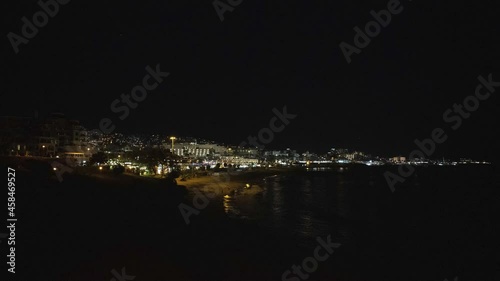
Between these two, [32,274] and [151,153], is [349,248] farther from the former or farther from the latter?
[151,153]

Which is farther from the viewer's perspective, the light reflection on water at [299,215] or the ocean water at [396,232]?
the light reflection on water at [299,215]

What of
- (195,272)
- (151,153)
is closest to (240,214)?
(195,272)

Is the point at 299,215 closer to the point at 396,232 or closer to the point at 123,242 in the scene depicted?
A: the point at 396,232

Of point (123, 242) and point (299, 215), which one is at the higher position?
point (123, 242)

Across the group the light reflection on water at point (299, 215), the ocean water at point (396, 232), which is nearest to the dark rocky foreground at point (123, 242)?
the light reflection on water at point (299, 215)

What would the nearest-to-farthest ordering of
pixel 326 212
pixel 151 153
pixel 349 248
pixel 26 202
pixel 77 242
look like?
pixel 77 242 < pixel 26 202 < pixel 349 248 < pixel 326 212 < pixel 151 153

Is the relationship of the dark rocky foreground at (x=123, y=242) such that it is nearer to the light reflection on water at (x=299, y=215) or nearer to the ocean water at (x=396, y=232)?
the light reflection on water at (x=299, y=215)

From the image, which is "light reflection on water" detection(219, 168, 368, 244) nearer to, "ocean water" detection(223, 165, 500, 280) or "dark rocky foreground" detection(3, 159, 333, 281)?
"ocean water" detection(223, 165, 500, 280)

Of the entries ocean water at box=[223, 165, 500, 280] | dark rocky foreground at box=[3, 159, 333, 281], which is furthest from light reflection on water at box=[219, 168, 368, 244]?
dark rocky foreground at box=[3, 159, 333, 281]

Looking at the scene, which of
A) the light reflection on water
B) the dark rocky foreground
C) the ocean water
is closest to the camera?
the dark rocky foreground

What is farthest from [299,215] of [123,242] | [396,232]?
[123,242]

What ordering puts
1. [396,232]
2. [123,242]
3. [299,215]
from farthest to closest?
[299,215] → [396,232] → [123,242]
